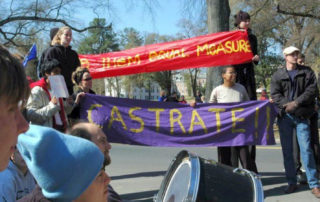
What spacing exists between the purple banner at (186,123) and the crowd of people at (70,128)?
0.18 meters

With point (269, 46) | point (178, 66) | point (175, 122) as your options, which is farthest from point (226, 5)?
point (269, 46)

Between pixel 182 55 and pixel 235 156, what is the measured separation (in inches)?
70.8

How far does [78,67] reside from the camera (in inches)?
208

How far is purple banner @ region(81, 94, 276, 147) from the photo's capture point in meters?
5.90

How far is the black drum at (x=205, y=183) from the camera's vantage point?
203 cm

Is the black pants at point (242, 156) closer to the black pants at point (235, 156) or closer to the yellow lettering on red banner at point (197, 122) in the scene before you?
the black pants at point (235, 156)

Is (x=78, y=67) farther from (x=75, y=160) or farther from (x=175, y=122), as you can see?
(x=75, y=160)

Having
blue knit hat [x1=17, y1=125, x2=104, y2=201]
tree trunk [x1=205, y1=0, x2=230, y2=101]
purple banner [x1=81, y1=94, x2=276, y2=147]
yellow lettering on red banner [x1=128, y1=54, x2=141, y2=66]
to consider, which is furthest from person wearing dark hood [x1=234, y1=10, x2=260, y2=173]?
blue knit hat [x1=17, y1=125, x2=104, y2=201]

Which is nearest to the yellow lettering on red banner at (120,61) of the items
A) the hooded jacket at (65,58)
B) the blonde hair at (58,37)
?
the hooded jacket at (65,58)

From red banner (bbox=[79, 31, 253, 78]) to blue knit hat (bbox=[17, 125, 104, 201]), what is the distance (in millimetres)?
5002

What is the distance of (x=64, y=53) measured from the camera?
5.12m

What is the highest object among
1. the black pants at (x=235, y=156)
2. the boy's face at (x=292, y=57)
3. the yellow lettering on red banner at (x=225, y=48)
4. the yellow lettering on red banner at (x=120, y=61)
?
the yellow lettering on red banner at (x=225, y=48)

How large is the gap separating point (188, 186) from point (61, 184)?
2.80ft

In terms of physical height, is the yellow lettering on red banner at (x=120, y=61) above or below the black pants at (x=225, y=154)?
above
